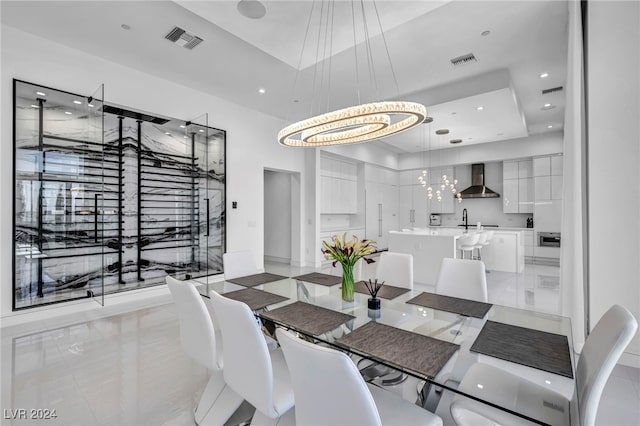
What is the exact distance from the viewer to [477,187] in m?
8.65

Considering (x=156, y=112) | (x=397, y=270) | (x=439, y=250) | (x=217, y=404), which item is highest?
(x=156, y=112)

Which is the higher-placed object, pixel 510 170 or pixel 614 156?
pixel 510 170

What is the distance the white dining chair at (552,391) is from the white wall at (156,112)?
4.53 meters

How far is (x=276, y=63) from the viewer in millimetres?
4129

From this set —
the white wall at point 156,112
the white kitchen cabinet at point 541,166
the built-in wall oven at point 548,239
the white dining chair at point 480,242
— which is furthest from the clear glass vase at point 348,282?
the white kitchen cabinet at point 541,166

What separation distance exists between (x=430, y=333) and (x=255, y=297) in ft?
3.96

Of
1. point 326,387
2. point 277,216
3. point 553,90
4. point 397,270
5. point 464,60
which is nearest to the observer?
point 326,387

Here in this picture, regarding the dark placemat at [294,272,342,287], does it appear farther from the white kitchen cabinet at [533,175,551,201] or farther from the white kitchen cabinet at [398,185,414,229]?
the white kitchen cabinet at [398,185,414,229]

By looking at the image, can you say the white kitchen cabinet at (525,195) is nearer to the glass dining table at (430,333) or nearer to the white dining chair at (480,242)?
the white dining chair at (480,242)

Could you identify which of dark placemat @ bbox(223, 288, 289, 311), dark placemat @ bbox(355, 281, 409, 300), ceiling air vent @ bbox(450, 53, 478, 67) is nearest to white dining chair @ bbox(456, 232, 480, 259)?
ceiling air vent @ bbox(450, 53, 478, 67)

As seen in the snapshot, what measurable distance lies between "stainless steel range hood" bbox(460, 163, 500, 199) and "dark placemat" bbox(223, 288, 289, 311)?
793cm

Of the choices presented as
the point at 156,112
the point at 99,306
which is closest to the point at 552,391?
the point at 99,306

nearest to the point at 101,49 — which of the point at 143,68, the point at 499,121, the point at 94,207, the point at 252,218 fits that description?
the point at 143,68
